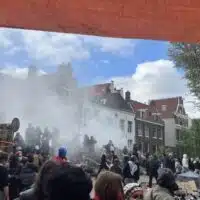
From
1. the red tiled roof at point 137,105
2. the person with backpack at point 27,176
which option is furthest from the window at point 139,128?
the person with backpack at point 27,176

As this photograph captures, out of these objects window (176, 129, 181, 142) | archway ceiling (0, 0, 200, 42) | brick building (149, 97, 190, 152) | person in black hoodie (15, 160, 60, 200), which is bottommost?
person in black hoodie (15, 160, 60, 200)

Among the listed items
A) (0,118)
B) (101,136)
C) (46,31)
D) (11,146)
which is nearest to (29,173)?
(11,146)

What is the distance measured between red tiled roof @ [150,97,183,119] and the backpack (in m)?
57.5

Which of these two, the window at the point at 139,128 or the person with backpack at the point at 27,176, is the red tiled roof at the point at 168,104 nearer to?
the window at the point at 139,128

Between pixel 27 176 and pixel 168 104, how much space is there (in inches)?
2407

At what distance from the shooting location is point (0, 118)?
110ft

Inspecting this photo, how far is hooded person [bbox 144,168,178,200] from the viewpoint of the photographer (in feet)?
11.6

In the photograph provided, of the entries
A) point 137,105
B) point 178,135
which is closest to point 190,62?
point 137,105

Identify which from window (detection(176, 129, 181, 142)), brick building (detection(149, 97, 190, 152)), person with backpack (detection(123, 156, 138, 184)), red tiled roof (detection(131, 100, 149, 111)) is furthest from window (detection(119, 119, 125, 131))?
person with backpack (detection(123, 156, 138, 184))

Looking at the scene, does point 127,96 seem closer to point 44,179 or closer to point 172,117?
point 172,117

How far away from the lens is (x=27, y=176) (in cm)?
896

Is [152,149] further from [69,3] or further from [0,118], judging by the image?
[69,3]

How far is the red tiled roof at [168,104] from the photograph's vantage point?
66062 millimetres

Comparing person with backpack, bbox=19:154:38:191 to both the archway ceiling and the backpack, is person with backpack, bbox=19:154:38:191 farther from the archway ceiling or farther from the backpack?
the archway ceiling
